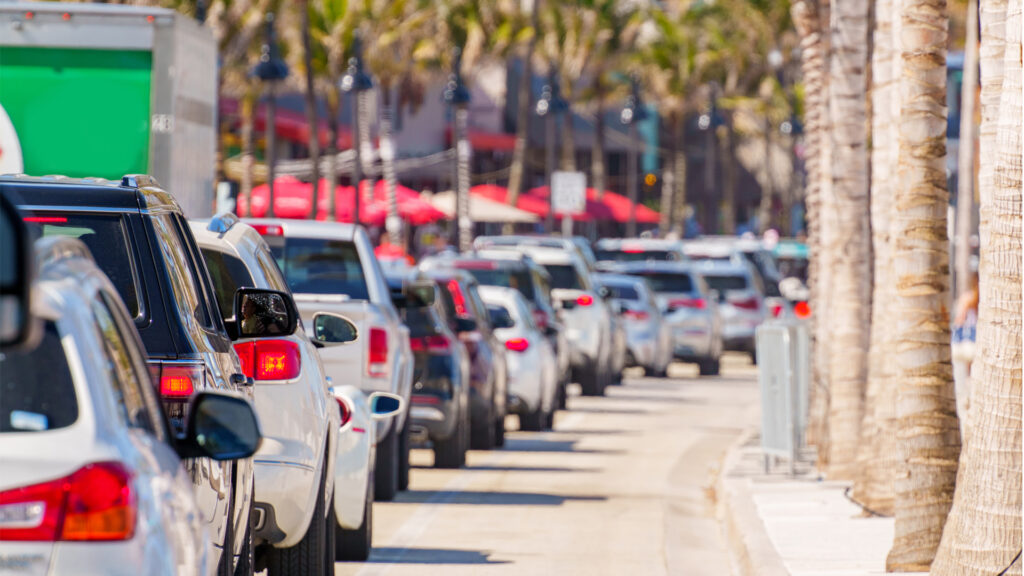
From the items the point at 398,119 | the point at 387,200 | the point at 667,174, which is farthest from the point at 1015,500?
the point at 667,174

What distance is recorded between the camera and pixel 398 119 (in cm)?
7194

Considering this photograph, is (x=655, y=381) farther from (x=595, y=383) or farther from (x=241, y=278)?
(x=241, y=278)

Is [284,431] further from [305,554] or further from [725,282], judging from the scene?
[725,282]

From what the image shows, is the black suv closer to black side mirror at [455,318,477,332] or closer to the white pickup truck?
A: the white pickup truck

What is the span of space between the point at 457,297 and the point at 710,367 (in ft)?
54.3

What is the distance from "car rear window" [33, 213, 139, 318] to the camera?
6992 mm

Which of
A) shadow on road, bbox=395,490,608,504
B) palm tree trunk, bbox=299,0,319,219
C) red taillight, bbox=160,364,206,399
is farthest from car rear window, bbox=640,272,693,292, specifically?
red taillight, bbox=160,364,206,399

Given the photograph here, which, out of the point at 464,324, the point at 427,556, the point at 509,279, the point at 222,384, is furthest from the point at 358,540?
the point at 509,279

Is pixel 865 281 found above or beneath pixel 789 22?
beneath

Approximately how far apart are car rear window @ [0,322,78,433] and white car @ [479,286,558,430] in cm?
1577

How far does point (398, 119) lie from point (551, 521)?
5820 cm

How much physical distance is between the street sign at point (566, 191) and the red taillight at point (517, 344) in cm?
2510

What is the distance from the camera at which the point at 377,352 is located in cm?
1392

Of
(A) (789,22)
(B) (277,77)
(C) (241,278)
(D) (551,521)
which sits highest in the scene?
(A) (789,22)
